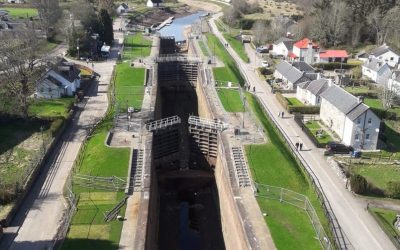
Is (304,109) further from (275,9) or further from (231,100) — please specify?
(275,9)

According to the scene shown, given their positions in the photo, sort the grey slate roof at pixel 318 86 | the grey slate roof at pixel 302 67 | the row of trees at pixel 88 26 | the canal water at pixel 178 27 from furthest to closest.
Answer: the canal water at pixel 178 27
the row of trees at pixel 88 26
the grey slate roof at pixel 302 67
the grey slate roof at pixel 318 86

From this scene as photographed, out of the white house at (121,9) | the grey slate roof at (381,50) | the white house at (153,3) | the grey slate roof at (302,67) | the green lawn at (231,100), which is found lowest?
the green lawn at (231,100)

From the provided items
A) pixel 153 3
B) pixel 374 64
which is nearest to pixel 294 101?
pixel 374 64

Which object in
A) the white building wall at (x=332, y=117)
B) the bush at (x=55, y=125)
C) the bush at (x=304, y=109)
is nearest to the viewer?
the bush at (x=55, y=125)

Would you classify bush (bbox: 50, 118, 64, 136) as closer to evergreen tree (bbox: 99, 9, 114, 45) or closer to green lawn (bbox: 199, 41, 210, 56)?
green lawn (bbox: 199, 41, 210, 56)

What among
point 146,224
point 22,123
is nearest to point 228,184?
point 146,224

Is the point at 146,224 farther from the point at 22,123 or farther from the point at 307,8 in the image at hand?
the point at 307,8

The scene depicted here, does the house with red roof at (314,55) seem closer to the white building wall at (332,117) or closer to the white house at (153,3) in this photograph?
the white building wall at (332,117)

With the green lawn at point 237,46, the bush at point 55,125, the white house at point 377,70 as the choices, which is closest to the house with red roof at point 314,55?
the white house at point 377,70
